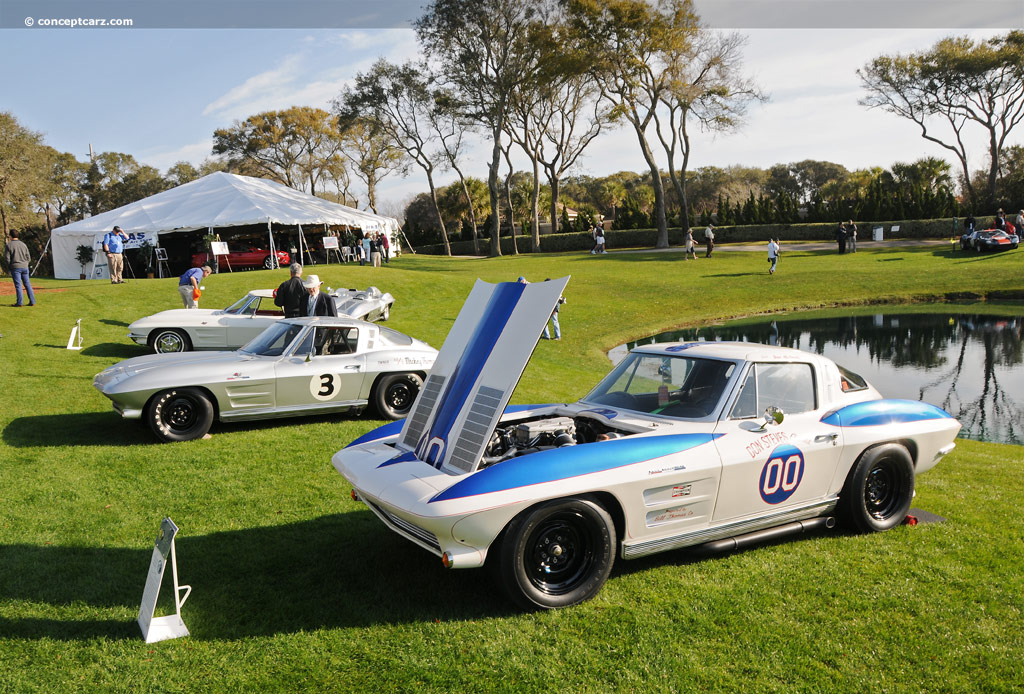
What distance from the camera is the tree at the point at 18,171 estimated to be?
1905 inches

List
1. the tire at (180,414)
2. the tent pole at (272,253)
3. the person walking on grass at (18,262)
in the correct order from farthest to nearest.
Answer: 1. the tent pole at (272,253)
2. the person walking on grass at (18,262)
3. the tire at (180,414)

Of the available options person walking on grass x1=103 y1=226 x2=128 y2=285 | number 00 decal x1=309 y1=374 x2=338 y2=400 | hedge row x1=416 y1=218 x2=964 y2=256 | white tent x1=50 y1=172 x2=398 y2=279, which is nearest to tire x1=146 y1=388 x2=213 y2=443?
number 00 decal x1=309 y1=374 x2=338 y2=400

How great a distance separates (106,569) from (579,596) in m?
3.42

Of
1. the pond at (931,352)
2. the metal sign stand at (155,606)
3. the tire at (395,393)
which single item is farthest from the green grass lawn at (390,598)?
the pond at (931,352)

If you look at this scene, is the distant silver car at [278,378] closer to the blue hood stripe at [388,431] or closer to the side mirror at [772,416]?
the blue hood stripe at [388,431]

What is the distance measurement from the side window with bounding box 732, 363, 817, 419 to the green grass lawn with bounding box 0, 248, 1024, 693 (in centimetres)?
111

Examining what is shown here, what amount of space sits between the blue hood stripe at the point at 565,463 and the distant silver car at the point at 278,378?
5.18 metres

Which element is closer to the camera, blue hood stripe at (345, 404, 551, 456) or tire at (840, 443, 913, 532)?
tire at (840, 443, 913, 532)

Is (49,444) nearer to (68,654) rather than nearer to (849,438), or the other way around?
(68,654)

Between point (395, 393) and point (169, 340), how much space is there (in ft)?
21.5

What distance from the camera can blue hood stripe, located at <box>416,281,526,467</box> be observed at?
5.30 metres

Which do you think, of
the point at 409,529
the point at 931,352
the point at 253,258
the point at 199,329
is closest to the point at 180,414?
the point at 409,529

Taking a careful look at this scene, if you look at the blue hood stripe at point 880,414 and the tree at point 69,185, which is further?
the tree at point 69,185

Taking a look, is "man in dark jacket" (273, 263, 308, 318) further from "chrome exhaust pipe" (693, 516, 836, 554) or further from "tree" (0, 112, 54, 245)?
"tree" (0, 112, 54, 245)
